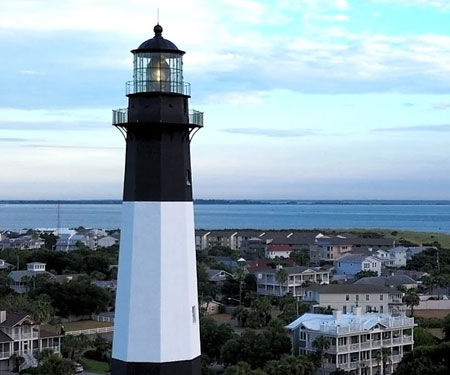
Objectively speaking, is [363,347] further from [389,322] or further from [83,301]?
[83,301]

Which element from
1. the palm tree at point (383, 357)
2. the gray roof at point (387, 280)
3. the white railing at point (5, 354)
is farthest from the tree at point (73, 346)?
the gray roof at point (387, 280)

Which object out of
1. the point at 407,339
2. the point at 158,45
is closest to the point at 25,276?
the point at 407,339

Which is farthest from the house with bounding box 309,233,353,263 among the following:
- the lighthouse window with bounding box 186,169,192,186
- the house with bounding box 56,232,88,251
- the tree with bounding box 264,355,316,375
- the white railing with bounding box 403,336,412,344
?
the lighthouse window with bounding box 186,169,192,186

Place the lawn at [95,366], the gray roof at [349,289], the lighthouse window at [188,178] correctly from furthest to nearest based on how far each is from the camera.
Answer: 1. the gray roof at [349,289]
2. the lawn at [95,366]
3. the lighthouse window at [188,178]

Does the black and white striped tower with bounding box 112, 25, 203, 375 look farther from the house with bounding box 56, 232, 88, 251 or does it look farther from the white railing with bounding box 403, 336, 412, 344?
the house with bounding box 56, 232, 88, 251

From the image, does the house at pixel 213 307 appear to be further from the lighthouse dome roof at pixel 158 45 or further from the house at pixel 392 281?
the lighthouse dome roof at pixel 158 45
